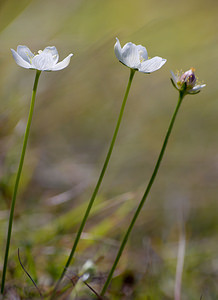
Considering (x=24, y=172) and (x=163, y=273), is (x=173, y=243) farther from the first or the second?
(x=24, y=172)

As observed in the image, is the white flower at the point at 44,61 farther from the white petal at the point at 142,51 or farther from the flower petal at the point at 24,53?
the white petal at the point at 142,51

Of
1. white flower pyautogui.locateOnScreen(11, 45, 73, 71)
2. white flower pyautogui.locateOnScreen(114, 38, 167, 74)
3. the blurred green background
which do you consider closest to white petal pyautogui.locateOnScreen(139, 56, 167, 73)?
white flower pyautogui.locateOnScreen(114, 38, 167, 74)

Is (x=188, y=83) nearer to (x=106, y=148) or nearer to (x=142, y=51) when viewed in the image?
(x=142, y=51)

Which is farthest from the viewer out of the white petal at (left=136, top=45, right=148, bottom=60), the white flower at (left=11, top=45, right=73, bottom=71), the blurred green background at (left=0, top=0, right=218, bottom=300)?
the blurred green background at (left=0, top=0, right=218, bottom=300)

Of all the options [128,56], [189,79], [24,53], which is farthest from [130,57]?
[24,53]

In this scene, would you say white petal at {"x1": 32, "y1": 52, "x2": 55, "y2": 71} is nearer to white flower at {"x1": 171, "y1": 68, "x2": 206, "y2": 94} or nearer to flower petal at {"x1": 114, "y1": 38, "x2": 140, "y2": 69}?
flower petal at {"x1": 114, "y1": 38, "x2": 140, "y2": 69}

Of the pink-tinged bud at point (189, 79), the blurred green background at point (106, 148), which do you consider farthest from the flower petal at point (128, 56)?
the blurred green background at point (106, 148)

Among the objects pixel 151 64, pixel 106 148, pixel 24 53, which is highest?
pixel 24 53

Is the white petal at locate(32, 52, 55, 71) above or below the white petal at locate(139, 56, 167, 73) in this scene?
above

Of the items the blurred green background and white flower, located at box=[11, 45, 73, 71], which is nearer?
white flower, located at box=[11, 45, 73, 71]
